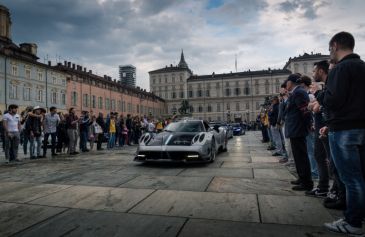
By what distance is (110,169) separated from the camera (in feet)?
25.5

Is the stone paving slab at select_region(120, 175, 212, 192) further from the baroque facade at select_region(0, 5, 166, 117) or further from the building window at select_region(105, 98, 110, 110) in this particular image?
the building window at select_region(105, 98, 110, 110)

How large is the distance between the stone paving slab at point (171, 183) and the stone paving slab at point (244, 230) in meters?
1.77

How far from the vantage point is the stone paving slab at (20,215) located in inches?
134

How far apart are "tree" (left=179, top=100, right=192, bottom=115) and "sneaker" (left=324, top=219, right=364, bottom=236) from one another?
101612 millimetres

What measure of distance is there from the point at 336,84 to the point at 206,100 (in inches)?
4398

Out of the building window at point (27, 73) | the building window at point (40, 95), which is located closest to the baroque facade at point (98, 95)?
the building window at point (40, 95)

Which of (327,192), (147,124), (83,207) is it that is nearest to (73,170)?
(83,207)

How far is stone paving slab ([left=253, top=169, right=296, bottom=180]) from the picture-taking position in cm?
Answer: 643

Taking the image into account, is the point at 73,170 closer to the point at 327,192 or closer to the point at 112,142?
the point at 327,192

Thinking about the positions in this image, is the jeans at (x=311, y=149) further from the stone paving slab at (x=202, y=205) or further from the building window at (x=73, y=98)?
the building window at (x=73, y=98)

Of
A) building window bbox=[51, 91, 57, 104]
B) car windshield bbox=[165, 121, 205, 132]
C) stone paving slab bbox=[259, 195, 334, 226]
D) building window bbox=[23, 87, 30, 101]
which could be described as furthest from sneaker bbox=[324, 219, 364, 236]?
building window bbox=[51, 91, 57, 104]

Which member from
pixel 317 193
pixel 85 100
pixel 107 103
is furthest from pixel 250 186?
pixel 107 103

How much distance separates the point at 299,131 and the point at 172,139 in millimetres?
3782

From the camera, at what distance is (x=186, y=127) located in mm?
9430
